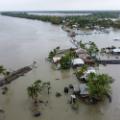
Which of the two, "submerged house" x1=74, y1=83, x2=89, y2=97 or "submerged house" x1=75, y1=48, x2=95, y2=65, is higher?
"submerged house" x1=74, y1=83, x2=89, y2=97

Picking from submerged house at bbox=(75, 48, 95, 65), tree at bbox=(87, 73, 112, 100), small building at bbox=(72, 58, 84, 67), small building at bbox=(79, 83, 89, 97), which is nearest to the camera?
tree at bbox=(87, 73, 112, 100)

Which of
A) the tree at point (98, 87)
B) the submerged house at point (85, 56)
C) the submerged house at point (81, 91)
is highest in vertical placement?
the tree at point (98, 87)

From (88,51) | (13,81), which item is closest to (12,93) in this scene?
(13,81)

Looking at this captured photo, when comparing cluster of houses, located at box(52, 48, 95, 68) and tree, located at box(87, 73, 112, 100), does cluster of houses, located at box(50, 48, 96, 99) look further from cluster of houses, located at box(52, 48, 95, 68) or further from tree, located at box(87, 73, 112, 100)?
tree, located at box(87, 73, 112, 100)

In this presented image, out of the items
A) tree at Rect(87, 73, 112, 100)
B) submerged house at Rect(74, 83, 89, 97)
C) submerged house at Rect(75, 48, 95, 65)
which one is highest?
tree at Rect(87, 73, 112, 100)

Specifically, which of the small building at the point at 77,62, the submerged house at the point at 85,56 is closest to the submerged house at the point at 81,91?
the small building at the point at 77,62

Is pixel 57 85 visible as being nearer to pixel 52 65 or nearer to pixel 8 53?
pixel 52 65

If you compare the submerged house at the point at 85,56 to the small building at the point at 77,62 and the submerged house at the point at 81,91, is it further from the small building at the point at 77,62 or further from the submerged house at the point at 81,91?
the submerged house at the point at 81,91

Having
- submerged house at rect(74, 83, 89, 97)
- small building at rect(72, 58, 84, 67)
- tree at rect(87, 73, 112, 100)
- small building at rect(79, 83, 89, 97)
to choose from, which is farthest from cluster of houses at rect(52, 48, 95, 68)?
tree at rect(87, 73, 112, 100)

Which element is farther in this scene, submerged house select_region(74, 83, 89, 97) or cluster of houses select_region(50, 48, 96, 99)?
cluster of houses select_region(50, 48, 96, 99)

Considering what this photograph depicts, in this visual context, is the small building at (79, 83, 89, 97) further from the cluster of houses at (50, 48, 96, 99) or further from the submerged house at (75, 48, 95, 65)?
the submerged house at (75, 48, 95, 65)

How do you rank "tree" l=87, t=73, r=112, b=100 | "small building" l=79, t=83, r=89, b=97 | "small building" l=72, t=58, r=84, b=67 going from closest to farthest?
"tree" l=87, t=73, r=112, b=100
"small building" l=79, t=83, r=89, b=97
"small building" l=72, t=58, r=84, b=67
